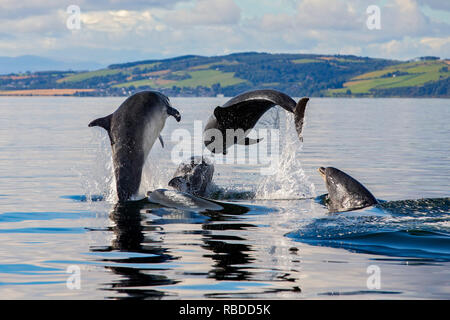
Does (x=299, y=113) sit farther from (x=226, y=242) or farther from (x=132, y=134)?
(x=132, y=134)

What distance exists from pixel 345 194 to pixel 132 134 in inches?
224

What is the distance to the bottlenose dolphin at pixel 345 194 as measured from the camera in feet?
56.3

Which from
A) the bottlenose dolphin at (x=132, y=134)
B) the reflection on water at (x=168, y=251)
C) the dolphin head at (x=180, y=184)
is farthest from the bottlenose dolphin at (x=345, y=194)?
the dolphin head at (x=180, y=184)

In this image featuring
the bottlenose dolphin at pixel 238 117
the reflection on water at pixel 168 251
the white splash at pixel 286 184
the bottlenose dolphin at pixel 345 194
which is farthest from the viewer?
the white splash at pixel 286 184

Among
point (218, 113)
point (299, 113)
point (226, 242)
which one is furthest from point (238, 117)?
point (226, 242)

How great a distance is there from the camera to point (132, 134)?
57.4 feet

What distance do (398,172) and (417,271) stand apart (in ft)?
58.2

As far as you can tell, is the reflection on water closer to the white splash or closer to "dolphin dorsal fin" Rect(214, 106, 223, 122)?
"dolphin dorsal fin" Rect(214, 106, 223, 122)

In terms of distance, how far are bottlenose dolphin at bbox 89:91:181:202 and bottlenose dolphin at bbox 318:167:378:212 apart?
4.45m

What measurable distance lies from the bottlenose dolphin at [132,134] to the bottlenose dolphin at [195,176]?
8.46 ft

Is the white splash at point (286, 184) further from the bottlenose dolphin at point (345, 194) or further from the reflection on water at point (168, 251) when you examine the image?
the reflection on water at point (168, 251)

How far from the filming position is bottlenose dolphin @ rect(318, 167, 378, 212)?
1717 cm

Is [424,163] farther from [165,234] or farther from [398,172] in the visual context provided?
[165,234]

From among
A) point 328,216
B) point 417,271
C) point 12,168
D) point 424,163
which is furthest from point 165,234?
point 424,163
